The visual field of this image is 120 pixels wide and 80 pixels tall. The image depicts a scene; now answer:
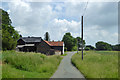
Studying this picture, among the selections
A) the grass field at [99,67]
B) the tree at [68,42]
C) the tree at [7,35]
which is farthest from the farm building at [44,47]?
the tree at [68,42]

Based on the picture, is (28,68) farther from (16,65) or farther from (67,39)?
(67,39)

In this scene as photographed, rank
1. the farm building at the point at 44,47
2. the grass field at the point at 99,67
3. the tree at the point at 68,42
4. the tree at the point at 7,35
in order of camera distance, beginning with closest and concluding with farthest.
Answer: the grass field at the point at 99,67 → the tree at the point at 7,35 → the farm building at the point at 44,47 → the tree at the point at 68,42

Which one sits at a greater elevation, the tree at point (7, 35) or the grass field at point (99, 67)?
the tree at point (7, 35)

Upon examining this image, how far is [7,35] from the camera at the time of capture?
29.0m

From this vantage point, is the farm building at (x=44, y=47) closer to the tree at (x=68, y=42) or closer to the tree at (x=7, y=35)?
the tree at (x=7, y=35)

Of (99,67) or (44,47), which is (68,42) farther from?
(99,67)

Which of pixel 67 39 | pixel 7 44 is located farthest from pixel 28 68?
pixel 67 39

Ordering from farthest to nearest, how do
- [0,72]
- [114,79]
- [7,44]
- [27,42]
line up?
[27,42], [7,44], [0,72], [114,79]

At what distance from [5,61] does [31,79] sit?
660 cm

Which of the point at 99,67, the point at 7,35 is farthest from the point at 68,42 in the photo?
the point at 99,67

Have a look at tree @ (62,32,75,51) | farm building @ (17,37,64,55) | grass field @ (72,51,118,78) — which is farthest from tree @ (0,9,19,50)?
tree @ (62,32,75,51)

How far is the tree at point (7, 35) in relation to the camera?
28.1 meters

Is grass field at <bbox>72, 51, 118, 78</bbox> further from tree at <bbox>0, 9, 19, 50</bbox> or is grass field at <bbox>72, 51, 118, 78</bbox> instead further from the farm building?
the farm building

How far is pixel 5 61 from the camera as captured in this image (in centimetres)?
1555
